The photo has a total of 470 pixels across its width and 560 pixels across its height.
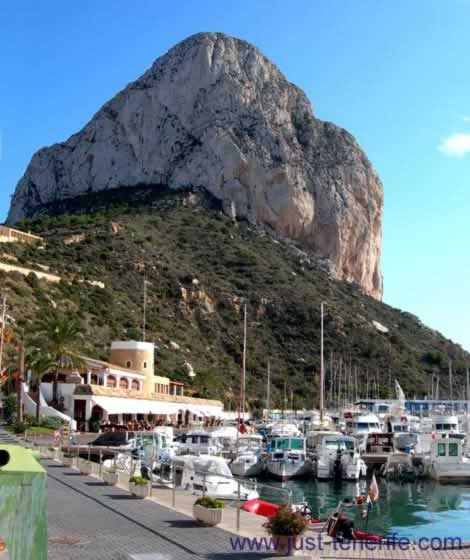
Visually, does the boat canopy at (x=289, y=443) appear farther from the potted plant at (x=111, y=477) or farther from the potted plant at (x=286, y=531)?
the potted plant at (x=286, y=531)

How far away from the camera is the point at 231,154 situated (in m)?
152

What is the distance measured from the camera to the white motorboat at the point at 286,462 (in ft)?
134

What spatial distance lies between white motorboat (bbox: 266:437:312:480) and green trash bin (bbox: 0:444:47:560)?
121 feet

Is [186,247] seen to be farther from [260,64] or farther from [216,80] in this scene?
[260,64]

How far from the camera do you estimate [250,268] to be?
5246 inches

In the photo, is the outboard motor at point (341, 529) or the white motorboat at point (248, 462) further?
the white motorboat at point (248, 462)

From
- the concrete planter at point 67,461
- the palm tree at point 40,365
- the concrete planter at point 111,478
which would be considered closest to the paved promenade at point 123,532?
the concrete planter at point 111,478

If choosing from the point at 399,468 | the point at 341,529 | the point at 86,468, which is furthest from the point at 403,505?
the point at 341,529

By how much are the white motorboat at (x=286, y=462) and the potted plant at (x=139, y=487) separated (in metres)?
20.4

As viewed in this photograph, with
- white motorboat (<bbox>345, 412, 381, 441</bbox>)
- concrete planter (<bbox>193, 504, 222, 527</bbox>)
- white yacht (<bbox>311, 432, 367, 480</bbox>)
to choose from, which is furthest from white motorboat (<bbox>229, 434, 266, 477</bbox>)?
concrete planter (<bbox>193, 504, 222, 527</bbox>)

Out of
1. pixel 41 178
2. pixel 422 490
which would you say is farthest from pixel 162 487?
pixel 41 178

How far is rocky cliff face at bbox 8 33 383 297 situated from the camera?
154750 mm

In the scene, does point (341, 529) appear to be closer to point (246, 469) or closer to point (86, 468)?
point (86, 468)

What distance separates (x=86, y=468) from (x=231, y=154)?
129m
